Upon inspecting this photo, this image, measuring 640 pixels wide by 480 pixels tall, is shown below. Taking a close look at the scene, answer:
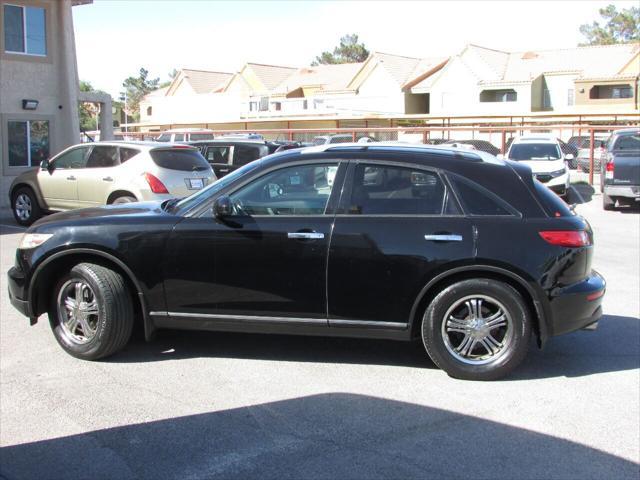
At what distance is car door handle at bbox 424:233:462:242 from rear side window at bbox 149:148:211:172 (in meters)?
7.44

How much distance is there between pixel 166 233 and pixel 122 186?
264 inches

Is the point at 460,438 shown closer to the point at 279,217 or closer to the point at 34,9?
the point at 279,217

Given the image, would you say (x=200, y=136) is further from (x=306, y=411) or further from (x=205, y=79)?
(x=205, y=79)

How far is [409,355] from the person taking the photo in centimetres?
586

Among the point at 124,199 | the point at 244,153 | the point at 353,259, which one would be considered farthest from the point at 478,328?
the point at 244,153

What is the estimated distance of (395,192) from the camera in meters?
5.37

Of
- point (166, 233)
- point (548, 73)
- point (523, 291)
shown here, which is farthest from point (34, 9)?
point (548, 73)

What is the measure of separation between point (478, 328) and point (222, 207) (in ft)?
6.98

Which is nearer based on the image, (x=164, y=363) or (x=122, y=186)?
(x=164, y=363)

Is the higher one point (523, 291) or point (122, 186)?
point (122, 186)

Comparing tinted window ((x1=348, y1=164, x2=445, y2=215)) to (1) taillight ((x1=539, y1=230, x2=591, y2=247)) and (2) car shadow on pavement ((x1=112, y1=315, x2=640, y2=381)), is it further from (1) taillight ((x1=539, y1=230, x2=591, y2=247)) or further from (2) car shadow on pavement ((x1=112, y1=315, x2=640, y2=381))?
(2) car shadow on pavement ((x1=112, y1=315, x2=640, y2=381))

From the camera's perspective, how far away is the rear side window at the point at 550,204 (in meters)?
5.26

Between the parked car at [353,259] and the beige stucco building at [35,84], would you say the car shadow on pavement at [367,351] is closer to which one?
the parked car at [353,259]

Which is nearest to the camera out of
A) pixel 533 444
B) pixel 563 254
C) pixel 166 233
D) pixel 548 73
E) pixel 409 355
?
pixel 533 444
